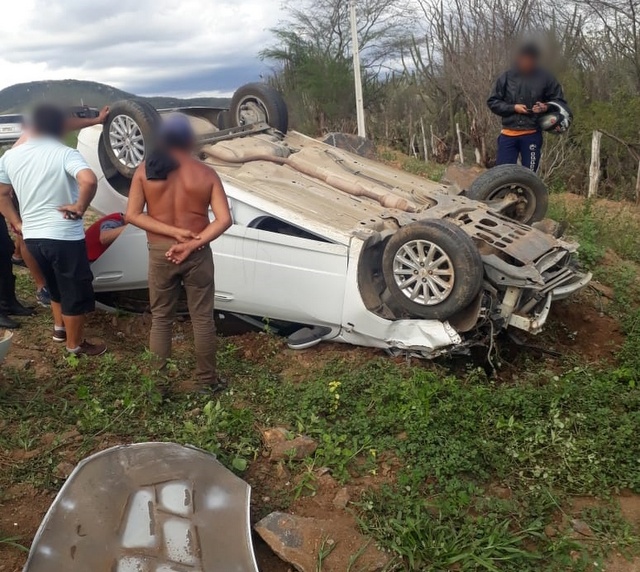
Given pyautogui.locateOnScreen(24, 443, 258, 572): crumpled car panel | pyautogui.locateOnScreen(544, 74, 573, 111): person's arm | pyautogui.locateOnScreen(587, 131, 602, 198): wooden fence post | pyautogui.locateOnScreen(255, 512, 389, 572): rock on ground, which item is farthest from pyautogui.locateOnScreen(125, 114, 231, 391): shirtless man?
pyautogui.locateOnScreen(587, 131, 602, 198): wooden fence post

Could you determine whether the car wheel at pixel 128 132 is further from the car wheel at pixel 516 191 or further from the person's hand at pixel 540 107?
the person's hand at pixel 540 107

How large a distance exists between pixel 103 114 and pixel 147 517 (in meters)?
3.48

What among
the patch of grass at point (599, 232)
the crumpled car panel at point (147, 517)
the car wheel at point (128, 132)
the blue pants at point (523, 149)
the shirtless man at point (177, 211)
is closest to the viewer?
the crumpled car panel at point (147, 517)

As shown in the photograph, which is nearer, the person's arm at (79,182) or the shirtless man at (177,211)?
the shirtless man at (177,211)

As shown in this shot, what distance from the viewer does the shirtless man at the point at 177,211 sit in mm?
3541

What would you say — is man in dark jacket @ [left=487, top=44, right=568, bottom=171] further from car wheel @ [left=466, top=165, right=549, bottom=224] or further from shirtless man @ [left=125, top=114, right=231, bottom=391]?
shirtless man @ [left=125, top=114, right=231, bottom=391]

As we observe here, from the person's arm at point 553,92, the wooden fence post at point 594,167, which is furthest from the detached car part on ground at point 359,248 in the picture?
the wooden fence post at point 594,167

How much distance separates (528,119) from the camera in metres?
6.36

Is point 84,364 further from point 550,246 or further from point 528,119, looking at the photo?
point 528,119

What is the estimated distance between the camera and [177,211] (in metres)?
3.60

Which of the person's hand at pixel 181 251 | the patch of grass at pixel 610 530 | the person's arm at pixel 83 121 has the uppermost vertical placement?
the person's arm at pixel 83 121

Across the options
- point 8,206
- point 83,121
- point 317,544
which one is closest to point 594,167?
point 83,121

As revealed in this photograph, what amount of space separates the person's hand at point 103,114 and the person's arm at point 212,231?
1.79 metres

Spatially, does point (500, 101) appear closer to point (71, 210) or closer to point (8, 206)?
point (71, 210)
